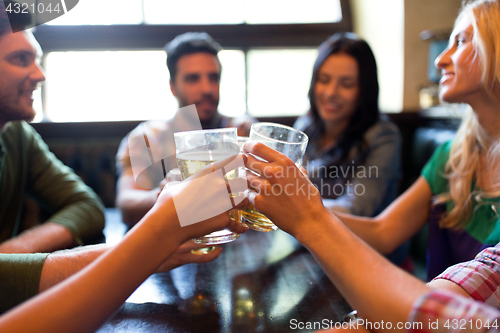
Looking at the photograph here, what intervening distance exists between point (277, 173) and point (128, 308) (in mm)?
379

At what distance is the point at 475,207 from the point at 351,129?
82 centimetres

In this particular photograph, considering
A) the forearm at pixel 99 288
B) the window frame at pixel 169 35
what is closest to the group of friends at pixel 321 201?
the forearm at pixel 99 288

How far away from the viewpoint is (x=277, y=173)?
57 cm

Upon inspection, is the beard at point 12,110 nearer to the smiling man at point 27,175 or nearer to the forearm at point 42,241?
the smiling man at point 27,175

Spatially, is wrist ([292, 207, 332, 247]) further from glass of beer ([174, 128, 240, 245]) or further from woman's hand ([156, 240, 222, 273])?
woman's hand ([156, 240, 222, 273])

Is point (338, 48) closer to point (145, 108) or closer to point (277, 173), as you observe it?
point (277, 173)

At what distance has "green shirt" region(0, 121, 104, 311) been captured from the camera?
1069mm

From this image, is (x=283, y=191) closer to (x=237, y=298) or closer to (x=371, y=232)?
(x=237, y=298)

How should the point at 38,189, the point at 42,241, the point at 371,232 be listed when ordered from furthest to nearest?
the point at 38,189 < the point at 371,232 < the point at 42,241

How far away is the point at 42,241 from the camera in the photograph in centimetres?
91

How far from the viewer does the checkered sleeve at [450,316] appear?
1.31 feet

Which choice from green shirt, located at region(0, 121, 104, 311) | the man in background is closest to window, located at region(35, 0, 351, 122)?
the man in background

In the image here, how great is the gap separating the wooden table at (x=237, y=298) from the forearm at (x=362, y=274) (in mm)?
112

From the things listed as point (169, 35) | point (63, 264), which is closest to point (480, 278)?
point (63, 264)
